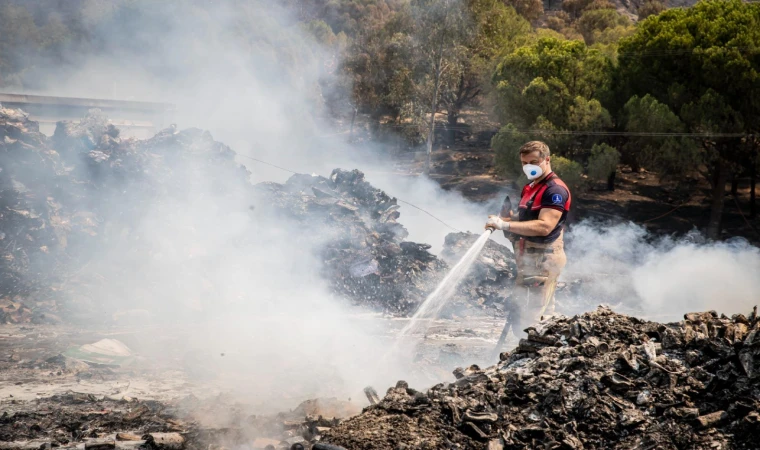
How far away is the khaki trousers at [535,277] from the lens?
453cm

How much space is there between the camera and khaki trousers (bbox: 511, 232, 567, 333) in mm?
4527

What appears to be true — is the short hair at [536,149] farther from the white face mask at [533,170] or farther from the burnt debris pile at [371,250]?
the burnt debris pile at [371,250]

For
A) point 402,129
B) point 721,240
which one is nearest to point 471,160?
point 402,129

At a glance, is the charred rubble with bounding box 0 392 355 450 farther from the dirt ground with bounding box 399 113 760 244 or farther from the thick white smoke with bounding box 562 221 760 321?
the dirt ground with bounding box 399 113 760 244

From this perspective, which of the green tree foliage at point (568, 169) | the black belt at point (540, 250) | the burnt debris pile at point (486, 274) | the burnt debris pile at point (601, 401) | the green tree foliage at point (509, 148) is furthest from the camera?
the green tree foliage at point (509, 148)

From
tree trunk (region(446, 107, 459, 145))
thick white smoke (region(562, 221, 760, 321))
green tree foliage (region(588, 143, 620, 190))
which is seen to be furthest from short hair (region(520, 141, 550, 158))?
tree trunk (region(446, 107, 459, 145))

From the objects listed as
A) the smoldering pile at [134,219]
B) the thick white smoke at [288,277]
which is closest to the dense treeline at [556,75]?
the thick white smoke at [288,277]

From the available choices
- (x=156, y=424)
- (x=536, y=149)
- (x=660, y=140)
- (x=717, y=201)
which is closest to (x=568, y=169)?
(x=660, y=140)

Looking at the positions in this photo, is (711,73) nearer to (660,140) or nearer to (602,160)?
(660,140)

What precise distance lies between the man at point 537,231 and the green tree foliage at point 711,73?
12463 millimetres

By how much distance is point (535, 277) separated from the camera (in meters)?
4.57

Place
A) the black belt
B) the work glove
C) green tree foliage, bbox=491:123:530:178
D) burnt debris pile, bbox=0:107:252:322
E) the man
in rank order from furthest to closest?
green tree foliage, bbox=491:123:530:178, burnt debris pile, bbox=0:107:252:322, the black belt, the man, the work glove

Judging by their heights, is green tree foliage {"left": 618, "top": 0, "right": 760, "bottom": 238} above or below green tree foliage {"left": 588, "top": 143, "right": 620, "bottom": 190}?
above

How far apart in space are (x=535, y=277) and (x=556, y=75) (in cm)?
1440
